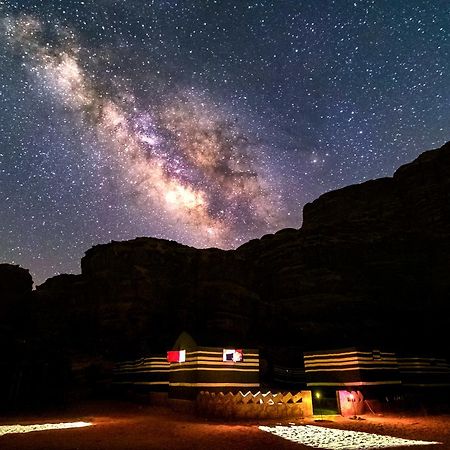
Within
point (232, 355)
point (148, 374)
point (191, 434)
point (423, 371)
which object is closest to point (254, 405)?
point (191, 434)

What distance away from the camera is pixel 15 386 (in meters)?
27.8

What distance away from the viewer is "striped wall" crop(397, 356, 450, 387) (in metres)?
28.4

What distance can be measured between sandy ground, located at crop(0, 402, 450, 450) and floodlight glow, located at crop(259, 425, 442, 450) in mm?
620

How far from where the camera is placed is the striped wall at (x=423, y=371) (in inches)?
1119

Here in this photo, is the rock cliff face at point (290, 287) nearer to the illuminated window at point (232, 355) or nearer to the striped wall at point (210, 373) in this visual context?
the striped wall at point (210, 373)

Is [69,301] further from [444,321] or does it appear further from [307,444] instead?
[444,321]

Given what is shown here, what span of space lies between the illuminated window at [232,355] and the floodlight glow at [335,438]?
8792 mm

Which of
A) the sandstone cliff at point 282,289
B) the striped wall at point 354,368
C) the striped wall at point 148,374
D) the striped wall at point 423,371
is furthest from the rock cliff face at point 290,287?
the striped wall at point 354,368

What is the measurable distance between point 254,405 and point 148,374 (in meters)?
16.2

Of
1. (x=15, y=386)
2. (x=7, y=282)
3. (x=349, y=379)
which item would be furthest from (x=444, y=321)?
(x=7, y=282)

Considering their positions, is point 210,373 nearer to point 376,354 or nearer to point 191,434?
point 191,434

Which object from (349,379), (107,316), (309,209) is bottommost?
(349,379)

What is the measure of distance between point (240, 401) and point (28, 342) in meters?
24.5

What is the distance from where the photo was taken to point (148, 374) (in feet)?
106
